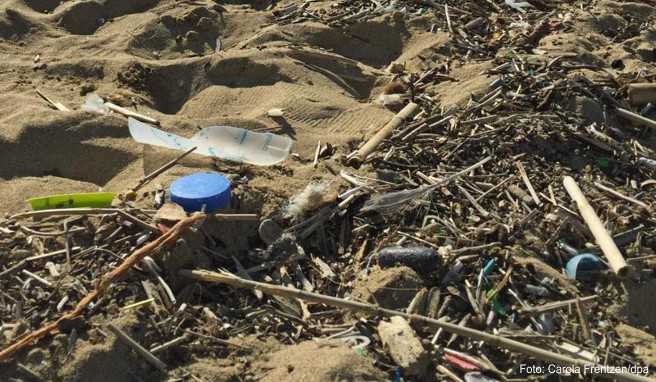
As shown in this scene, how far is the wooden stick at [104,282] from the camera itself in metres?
2.28

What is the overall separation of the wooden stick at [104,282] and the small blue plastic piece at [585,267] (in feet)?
4.64

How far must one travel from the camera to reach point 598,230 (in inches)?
110

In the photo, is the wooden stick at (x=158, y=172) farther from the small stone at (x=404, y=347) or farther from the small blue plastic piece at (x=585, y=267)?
the small blue plastic piece at (x=585, y=267)

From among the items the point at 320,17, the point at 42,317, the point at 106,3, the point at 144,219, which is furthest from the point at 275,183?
the point at 106,3

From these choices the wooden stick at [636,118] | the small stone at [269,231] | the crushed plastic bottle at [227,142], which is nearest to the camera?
the small stone at [269,231]

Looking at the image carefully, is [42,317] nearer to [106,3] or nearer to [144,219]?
[144,219]

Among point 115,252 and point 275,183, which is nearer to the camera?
point 115,252

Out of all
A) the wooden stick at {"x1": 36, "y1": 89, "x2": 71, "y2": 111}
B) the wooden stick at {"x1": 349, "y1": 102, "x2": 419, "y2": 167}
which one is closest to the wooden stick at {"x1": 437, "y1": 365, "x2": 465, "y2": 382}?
the wooden stick at {"x1": 349, "y1": 102, "x2": 419, "y2": 167}

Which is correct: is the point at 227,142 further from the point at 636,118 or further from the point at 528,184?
the point at 636,118

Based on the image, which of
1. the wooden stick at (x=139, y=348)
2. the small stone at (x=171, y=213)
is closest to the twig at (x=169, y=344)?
the wooden stick at (x=139, y=348)

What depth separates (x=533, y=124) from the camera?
139 inches

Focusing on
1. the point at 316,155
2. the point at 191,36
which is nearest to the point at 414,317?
the point at 316,155

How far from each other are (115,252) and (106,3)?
2.74m

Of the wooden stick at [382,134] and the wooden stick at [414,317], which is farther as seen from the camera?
the wooden stick at [382,134]
